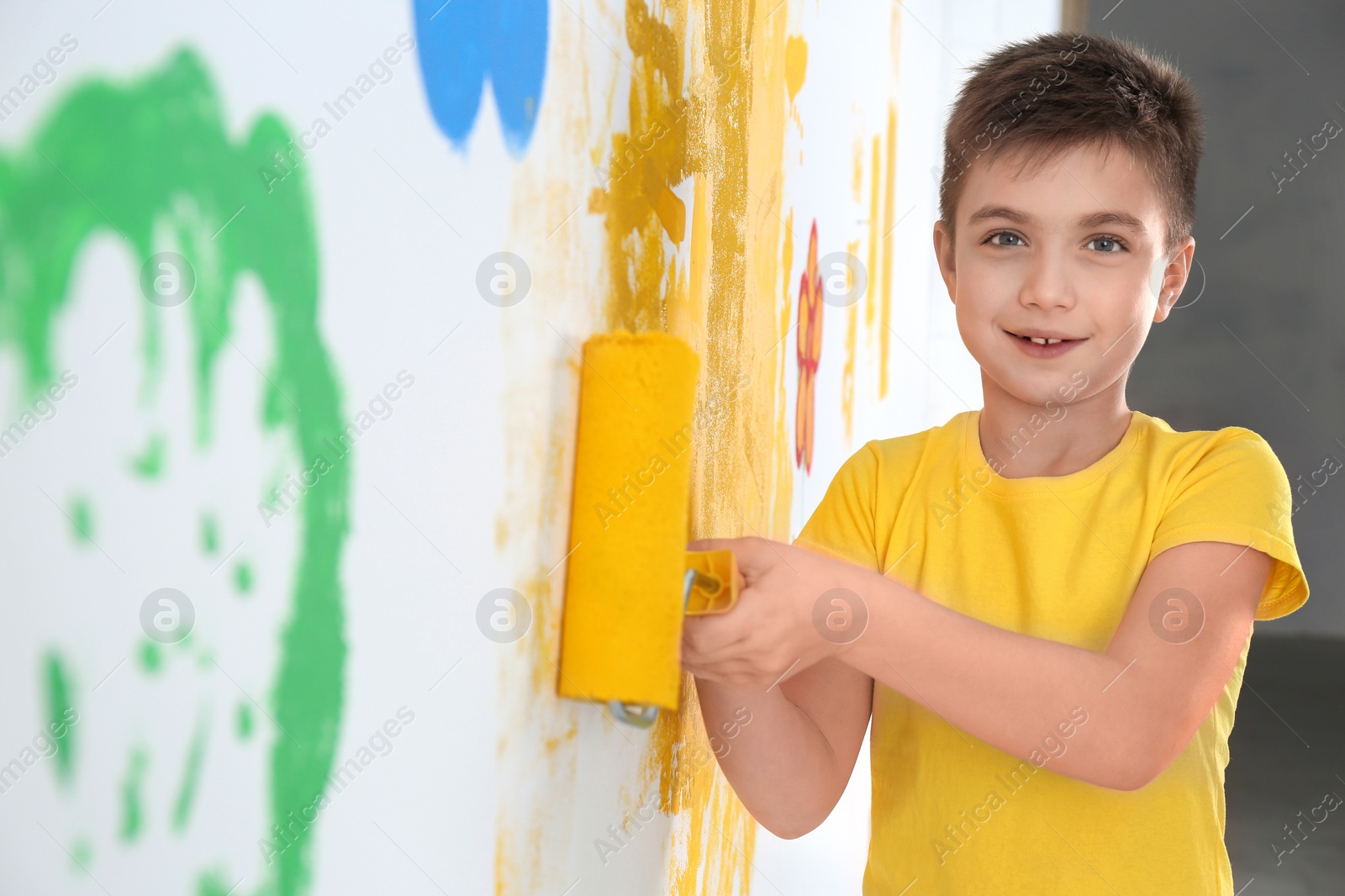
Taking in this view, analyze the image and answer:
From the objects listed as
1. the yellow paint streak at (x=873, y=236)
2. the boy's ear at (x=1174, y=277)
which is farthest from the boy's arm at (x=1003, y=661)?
the yellow paint streak at (x=873, y=236)

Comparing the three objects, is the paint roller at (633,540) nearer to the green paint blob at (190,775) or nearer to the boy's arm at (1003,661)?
the boy's arm at (1003,661)

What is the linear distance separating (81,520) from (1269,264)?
7.58ft

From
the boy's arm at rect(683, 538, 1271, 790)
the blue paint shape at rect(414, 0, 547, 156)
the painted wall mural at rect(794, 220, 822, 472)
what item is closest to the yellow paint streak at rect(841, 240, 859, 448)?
the painted wall mural at rect(794, 220, 822, 472)

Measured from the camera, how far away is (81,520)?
25cm

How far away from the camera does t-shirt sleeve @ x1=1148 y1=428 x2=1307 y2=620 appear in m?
0.56

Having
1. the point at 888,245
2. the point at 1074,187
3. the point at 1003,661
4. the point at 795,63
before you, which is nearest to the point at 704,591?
the point at 1003,661

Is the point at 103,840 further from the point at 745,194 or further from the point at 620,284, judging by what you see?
the point at 745,194

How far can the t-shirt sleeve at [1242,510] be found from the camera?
56cm

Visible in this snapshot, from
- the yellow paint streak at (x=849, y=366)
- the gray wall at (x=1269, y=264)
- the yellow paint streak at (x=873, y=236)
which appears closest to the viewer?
the yellow paint streak at (x=849, y=366)

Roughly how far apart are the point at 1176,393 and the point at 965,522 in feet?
Result: 5.45

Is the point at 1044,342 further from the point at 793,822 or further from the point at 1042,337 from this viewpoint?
the point at 793,822

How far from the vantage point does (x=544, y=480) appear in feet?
1.52

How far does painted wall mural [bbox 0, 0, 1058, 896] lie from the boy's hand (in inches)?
2.9

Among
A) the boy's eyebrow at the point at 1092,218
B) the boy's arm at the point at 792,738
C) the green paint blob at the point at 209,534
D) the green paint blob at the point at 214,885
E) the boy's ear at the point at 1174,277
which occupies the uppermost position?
the boy's eyebrow at the point at 1092,218
